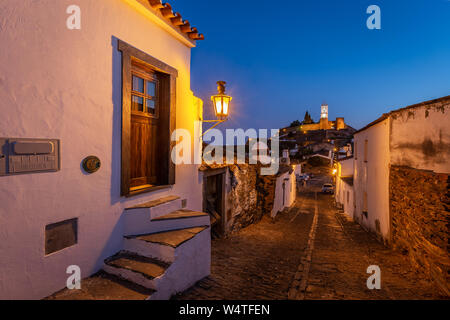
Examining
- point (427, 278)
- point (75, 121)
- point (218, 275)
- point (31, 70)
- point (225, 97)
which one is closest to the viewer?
point (31, 70)

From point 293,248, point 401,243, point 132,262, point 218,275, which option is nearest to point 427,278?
point 401,243

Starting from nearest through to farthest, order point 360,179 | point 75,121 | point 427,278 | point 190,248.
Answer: point 75,121, point 190,248, point 427,278, point 360,179

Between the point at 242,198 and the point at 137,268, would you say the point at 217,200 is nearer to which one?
the point at 242,198

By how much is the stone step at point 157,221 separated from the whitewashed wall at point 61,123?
171 mm

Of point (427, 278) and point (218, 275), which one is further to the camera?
point (427, 278)

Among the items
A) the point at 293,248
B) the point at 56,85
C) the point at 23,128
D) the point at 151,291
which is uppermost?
the point at 56,85

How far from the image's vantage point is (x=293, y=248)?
7.18 meters

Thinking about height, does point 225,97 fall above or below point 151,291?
above

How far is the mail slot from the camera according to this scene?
2.48 metres

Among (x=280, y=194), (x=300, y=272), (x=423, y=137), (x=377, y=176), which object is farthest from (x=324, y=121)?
(x=300, y=272)

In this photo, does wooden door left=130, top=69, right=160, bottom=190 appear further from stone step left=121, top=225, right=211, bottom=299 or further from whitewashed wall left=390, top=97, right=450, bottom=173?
whitewashed wall left=390, top=97, right=450, bottom=173

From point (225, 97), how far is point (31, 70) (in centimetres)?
398

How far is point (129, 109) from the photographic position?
3.88 meters

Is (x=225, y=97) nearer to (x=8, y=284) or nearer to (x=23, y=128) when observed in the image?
(x=23, y=128)
